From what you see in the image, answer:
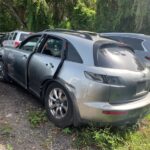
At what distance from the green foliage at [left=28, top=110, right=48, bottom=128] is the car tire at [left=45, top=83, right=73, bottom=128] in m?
0.16

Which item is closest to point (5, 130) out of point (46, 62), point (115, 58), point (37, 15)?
point (46, 62)

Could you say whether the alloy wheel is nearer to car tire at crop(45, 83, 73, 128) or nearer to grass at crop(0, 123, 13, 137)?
car tire at crop(45, 83, 73, 128)

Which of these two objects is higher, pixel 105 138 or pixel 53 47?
pixel 53 47

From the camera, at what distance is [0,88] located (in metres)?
6.93

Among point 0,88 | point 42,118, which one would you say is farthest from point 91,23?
point 42,118

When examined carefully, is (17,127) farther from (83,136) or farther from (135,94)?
(135,94)

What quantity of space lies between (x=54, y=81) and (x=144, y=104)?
5.17 feet

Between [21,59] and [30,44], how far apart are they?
432mm

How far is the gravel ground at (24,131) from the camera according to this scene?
15.4ft

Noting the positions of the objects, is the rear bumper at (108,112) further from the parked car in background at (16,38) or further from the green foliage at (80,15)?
the green foliage at (80,15)

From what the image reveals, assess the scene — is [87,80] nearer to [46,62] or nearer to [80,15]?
[46,62]

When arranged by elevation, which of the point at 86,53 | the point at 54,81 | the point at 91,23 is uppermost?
the point at 86,53

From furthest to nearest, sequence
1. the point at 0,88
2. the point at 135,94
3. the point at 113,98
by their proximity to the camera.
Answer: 1. the point at 0,88
2. the point at 135,94
3. the point at 113,98

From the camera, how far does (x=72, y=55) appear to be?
16.7 ft
